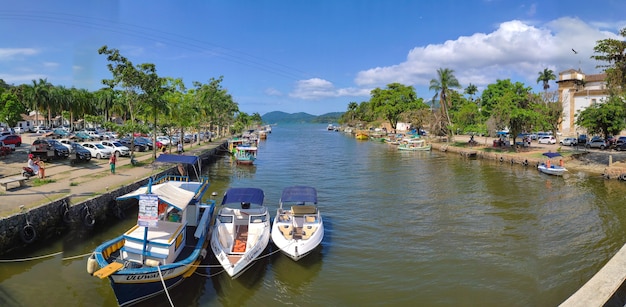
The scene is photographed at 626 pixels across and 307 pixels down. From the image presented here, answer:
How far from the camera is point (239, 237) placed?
619 inches

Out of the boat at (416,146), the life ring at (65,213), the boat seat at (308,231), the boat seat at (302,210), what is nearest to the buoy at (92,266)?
the boat seat at (308,231)

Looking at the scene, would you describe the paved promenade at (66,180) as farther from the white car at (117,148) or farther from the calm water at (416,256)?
the calm water at (416,256)

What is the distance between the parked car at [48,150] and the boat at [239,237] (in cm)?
1972

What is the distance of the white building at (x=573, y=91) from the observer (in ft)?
205

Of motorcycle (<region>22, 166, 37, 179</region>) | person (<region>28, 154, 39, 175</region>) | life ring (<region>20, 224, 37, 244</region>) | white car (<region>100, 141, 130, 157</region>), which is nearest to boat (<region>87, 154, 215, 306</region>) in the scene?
life ring (<region>20, 224, 37, 244</region>)

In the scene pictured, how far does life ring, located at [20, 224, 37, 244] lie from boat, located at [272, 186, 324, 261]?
981 cm

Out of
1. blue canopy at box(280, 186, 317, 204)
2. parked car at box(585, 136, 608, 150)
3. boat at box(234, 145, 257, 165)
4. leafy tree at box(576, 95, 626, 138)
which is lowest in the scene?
blue canopy at box(280, 186, 317, 204)

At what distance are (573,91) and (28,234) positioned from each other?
7404 cm

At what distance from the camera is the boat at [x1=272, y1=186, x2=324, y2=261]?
14711 mm

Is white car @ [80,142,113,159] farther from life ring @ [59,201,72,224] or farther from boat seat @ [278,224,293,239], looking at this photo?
boat seat @ [278,224,293,239]

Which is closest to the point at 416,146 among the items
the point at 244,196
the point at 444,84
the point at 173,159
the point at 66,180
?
the point at 444,84

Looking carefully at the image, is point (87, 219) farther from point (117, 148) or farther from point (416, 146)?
point (416, 146)

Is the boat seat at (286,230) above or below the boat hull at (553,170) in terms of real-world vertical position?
below

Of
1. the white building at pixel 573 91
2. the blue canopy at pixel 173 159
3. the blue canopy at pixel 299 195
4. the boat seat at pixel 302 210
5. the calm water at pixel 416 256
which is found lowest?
the calm water at pixel 416 256
